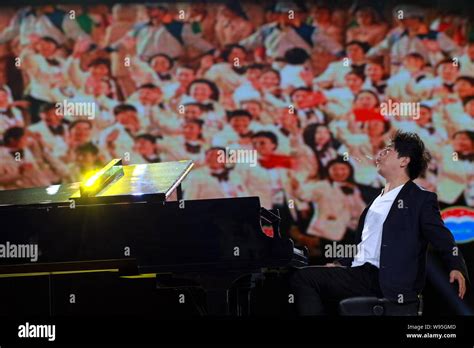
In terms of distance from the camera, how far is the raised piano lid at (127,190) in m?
3.39

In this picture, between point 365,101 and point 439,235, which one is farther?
point 365,101

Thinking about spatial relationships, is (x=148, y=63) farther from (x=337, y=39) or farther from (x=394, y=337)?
(x=394, y=337)

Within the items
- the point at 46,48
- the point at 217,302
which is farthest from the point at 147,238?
the point at 46,48

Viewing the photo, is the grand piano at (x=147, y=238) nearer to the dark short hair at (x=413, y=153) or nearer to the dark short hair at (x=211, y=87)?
the dark short hair at (x=413, y=153)

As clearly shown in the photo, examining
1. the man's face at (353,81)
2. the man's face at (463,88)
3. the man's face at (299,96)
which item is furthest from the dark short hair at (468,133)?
the man's face at (299,96)

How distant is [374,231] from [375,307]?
347 mm

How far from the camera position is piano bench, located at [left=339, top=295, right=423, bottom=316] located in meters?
3.24

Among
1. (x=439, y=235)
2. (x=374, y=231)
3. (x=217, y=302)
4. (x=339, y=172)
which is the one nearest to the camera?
(x=217, y=302)

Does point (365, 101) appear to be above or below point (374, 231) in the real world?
above

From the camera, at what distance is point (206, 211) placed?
3338 millimetres

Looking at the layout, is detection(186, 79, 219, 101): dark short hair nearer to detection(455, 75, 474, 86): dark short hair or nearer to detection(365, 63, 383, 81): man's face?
detection(365, 63, 383, 81): man's face

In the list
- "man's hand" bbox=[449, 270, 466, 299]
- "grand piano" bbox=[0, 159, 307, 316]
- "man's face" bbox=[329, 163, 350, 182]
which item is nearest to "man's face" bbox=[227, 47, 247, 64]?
"man's face" bbox=[329, 163, 350, 182]

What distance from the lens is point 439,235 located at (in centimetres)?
332

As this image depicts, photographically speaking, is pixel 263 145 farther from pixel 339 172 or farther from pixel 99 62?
pixel 99 62
